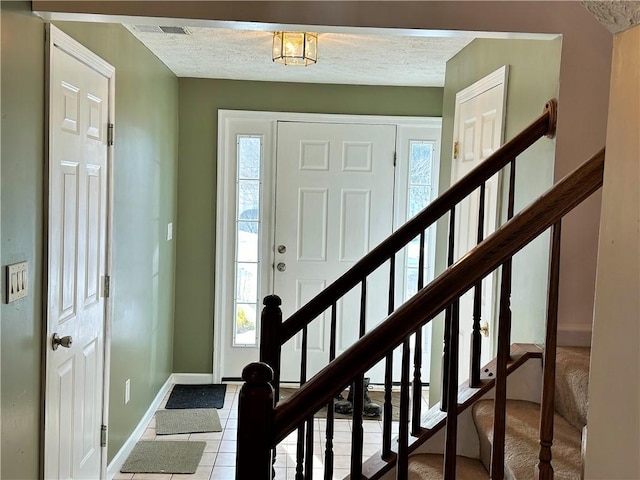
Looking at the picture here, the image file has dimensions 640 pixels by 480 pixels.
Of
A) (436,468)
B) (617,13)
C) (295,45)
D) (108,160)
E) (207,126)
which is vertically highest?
(295,45)

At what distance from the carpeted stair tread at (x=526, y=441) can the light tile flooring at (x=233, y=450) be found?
1.57 meters

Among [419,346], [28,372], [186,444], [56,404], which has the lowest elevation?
[186,444]

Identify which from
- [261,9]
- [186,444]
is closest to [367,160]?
[186,444]

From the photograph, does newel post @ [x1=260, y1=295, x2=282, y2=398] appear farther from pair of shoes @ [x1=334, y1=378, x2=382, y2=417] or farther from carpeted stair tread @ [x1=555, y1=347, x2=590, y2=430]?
pair of shoes @ [x1=334, y1=378, x2=382, y2=417]

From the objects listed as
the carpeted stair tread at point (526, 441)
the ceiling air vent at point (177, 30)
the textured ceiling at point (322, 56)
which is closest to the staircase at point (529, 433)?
the carpeted stair tread at point (526, 441)

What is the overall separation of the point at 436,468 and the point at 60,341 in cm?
141

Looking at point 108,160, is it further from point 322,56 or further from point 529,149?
point 529,149

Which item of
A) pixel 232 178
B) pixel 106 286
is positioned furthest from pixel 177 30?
pixel 232 178

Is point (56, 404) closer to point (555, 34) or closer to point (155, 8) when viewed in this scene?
point (155, 8)

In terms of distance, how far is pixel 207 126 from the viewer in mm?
4629

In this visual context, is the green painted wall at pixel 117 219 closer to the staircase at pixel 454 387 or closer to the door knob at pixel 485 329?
the staircase at pixel 454 387

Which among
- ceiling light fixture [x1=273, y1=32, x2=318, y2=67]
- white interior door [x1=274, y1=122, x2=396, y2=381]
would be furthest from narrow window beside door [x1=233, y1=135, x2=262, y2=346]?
ceiling light fixture [x1=273, y1=32, x2=318, y2=67]

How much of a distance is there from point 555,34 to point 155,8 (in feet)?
4.52

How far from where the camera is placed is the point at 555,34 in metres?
2.18
